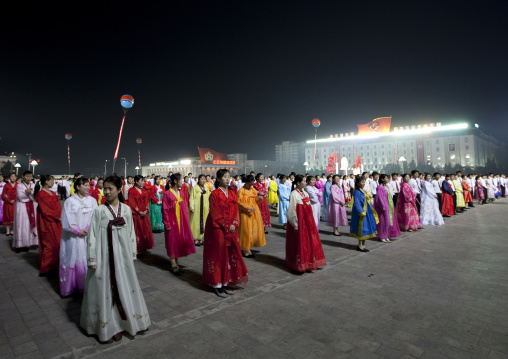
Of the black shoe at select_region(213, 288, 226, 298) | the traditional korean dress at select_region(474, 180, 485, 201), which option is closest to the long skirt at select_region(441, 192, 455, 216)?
the traditional korean dress at select_region(474, 180, 485, 201)

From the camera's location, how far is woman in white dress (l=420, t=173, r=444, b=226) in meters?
10.3

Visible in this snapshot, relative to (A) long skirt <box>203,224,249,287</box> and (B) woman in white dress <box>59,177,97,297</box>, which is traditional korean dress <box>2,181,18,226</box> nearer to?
(B) woman in white dress <box>59,177,97,297</box>

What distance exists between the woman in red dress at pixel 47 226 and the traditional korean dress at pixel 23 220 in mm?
2600

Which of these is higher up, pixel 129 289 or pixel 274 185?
pixel 274 185

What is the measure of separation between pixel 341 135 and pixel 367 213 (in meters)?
88.6

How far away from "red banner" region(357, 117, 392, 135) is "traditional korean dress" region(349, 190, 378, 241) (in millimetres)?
72169

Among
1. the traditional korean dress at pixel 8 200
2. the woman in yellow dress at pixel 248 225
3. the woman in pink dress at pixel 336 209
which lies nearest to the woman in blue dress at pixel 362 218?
the woman in pink dress at pixel 336 209

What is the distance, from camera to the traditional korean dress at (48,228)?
5.11 metres

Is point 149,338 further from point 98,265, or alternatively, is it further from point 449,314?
point 449,314

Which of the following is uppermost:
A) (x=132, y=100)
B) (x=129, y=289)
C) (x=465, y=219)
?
(x=132, y=100)

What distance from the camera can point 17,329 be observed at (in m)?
3.35

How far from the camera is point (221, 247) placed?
4332 mm

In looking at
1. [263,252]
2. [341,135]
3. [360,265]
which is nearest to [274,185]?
[263,252]

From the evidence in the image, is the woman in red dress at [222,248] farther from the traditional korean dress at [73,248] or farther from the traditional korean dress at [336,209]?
the traditional korean dress at [336,209]
